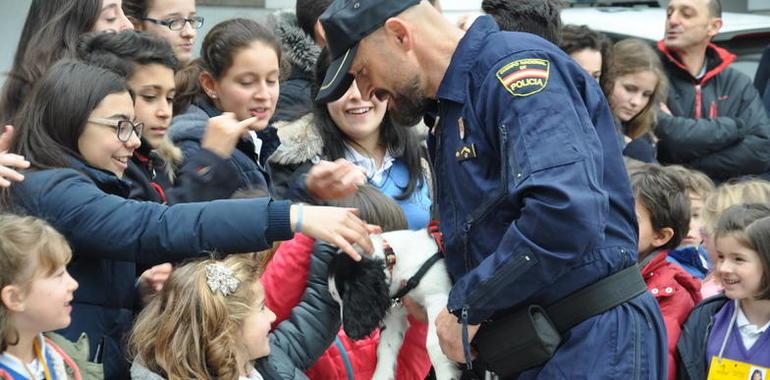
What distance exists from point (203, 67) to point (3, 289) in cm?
200

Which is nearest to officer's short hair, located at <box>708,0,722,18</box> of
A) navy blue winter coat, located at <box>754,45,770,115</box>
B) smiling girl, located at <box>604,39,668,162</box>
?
navy blue winter coat, located at <box>754,45,770,115</box>

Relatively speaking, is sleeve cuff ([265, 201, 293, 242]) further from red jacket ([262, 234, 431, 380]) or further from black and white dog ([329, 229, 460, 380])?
red jacket ([262, 234, 431, 380])

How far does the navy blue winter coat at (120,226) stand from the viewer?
3355mm

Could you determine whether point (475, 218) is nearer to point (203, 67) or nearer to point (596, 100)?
point (596, 100)

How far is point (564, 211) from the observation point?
2969mm

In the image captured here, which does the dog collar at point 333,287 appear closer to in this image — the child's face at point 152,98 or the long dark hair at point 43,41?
the child's face at point 152,98

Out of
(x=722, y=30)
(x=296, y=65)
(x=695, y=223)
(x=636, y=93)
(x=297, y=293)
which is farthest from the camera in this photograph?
(x=722, y=30)

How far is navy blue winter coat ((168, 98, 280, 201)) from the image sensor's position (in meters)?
4.52

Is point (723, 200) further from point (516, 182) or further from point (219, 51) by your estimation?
point (516, 182)

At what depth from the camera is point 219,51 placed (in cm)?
503

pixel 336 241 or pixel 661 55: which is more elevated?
pixel 336 241

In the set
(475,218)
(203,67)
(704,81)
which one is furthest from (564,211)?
(704,81)

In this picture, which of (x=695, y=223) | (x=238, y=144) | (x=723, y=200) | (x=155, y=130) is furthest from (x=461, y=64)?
(x=695, y=223)

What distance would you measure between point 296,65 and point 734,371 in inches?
98.0
